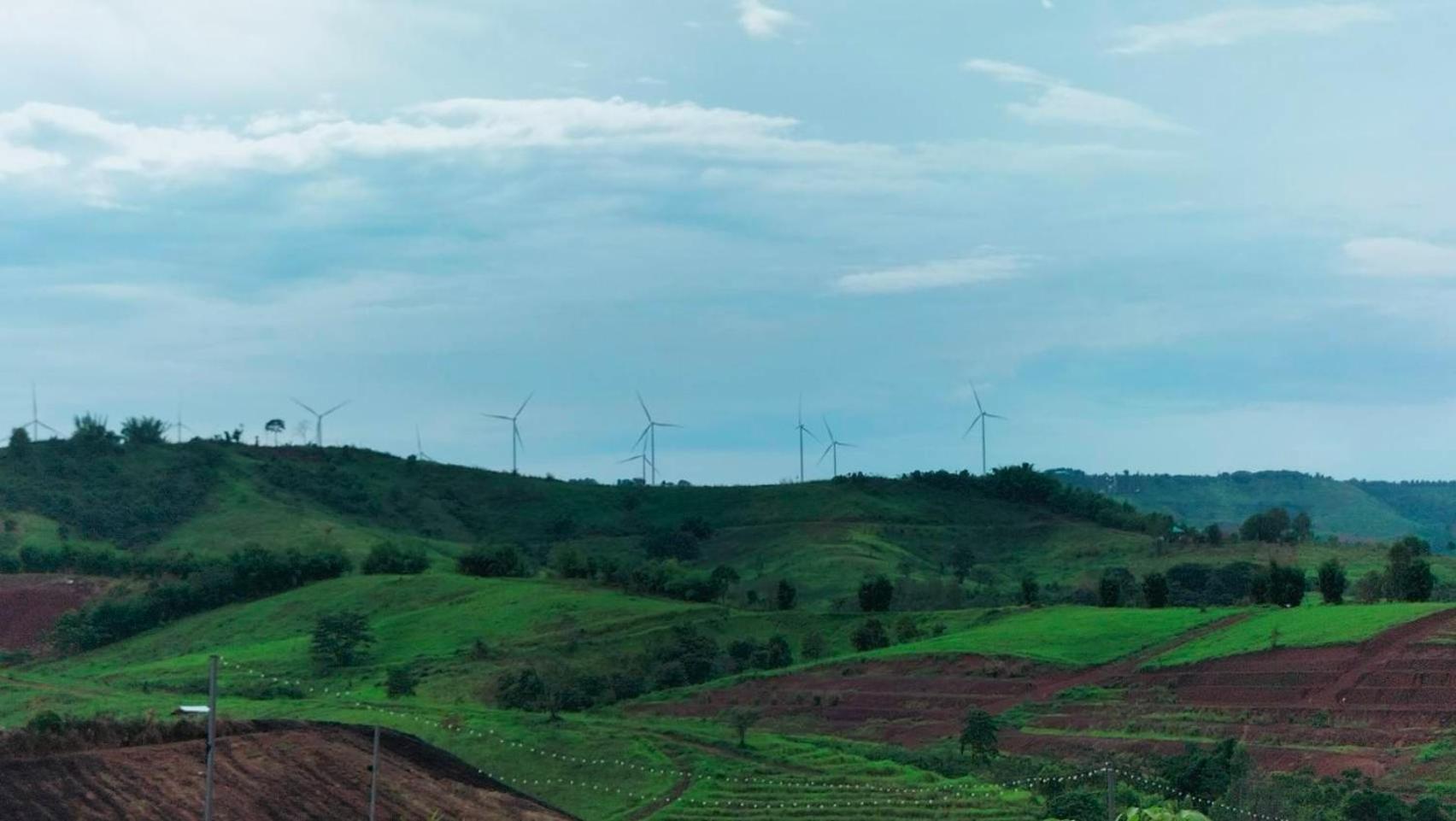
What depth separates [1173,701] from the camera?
94.7 m

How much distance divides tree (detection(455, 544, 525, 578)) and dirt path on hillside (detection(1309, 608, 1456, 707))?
7210 cm

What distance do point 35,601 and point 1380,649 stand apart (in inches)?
4005

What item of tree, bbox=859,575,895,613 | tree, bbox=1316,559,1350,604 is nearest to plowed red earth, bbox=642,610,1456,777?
tree, bbox=1316,559,1350,604

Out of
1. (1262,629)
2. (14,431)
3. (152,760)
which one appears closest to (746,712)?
(1262,629)

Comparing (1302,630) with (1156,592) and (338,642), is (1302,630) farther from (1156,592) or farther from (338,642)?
(338,642)

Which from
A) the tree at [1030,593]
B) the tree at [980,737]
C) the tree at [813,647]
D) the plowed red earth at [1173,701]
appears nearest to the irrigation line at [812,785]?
the tree at [980,737]

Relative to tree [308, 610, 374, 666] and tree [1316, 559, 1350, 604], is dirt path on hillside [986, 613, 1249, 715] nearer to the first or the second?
tree [1316, 559, 1350, 604]

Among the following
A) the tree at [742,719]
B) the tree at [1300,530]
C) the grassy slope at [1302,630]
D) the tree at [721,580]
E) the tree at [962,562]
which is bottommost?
the tree at [742,719]

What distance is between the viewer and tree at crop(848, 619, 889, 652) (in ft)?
390

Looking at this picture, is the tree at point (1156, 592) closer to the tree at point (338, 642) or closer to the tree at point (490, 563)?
the tree at point (490, 563)

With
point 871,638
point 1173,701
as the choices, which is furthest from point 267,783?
point 871,638

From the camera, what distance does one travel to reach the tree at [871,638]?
11888cm

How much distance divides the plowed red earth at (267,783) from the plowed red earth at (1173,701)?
117 ft

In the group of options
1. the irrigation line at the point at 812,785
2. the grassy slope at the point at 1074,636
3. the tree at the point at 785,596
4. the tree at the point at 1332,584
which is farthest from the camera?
the tree at the point at 785,596
